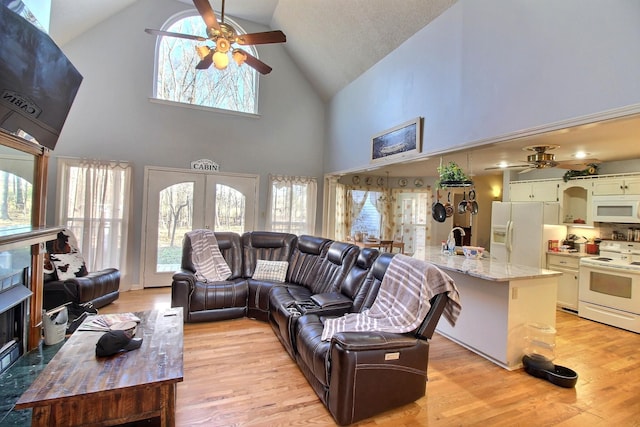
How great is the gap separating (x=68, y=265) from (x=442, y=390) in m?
4.63

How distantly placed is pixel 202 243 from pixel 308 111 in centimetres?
369

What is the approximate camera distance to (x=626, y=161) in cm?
442

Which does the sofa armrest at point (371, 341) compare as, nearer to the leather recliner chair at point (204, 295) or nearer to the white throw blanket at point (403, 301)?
the white throw blanket at point (403, 301)

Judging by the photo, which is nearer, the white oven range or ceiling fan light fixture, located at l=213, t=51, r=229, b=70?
ceiling fan light fixture, located at l=213, t=51, r=229, b=70

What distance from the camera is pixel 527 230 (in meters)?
5.05

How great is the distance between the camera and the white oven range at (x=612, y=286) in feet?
12.6

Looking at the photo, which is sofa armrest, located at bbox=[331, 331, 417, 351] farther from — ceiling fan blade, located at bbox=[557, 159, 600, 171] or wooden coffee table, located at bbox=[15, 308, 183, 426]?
ceiling fan blade, located at bbox=[557, 159, 600, 171]

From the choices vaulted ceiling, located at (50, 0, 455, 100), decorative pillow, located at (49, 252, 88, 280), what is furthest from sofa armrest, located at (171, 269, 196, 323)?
vaulted ceiling, located at (50, 0, 455, 100)

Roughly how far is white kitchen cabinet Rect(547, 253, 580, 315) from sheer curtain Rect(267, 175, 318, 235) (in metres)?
4.23

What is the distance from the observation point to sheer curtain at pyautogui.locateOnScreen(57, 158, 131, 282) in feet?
15.5

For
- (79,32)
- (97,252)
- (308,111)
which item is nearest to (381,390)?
(97,252)

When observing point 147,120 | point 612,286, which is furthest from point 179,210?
point 612,286

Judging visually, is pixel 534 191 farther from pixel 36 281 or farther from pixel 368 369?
pixel 36 281

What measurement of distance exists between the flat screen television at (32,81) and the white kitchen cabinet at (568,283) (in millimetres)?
6296
